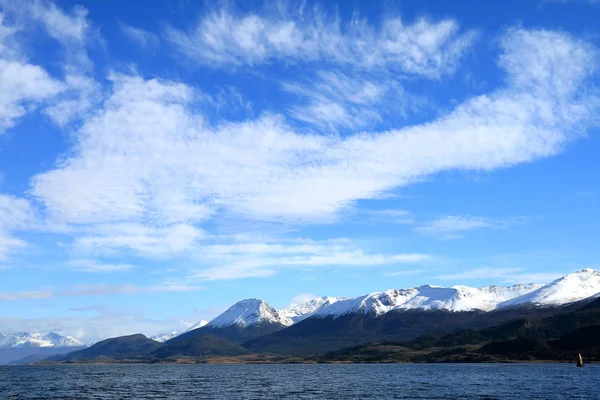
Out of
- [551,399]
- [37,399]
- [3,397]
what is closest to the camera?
[551,399]

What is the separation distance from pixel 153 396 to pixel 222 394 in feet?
63.2

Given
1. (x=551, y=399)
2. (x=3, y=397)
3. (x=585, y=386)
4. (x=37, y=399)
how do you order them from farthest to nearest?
1. (x=585, y=386)
2. (x=3, y=397)
3. (x=37, y=399)
4. (x=551, y=399)

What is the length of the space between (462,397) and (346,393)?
115 feet

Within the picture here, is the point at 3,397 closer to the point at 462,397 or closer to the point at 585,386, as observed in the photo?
the point at 462,397

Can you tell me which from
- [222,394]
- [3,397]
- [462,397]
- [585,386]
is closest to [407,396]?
[462,397]

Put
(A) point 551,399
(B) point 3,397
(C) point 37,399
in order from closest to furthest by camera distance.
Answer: (A) point 551,399 → (C) point 37,399 → (B) point 3,397

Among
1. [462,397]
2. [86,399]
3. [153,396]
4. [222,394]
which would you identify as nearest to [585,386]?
[462,397]

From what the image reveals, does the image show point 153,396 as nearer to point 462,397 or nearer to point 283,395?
point 283,395

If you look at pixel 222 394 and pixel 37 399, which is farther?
pixel 222 394

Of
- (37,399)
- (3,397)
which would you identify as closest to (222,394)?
(37,399)

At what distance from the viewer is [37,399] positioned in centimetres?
15325

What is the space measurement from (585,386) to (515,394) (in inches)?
1562

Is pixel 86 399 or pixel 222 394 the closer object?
pixel 86 399

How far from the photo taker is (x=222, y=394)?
556 feet
